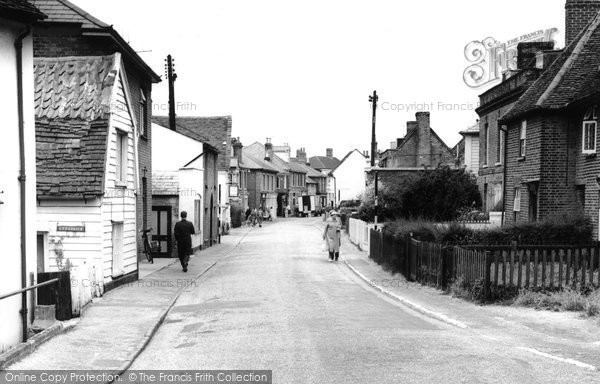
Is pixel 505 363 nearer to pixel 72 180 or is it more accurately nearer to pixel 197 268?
pixel 72 180

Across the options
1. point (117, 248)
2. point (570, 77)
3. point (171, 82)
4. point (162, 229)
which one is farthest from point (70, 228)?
point (171, 82)

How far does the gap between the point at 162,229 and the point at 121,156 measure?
36.3ft

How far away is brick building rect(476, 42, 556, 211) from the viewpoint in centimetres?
2875

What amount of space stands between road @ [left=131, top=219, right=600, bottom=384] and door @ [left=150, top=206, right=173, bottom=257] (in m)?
11.8

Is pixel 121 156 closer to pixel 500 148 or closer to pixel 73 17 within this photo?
pixel 73 17

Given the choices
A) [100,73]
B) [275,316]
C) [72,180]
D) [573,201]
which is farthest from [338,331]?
[573,201]

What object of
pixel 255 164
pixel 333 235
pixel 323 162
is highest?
pixel 323 162

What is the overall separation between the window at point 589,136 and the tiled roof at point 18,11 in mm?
16958

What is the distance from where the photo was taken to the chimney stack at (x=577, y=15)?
85.5 feet

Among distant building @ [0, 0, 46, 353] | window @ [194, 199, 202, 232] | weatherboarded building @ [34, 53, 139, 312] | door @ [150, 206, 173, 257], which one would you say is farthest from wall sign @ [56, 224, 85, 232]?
window @ [194, 199, 202, 232]

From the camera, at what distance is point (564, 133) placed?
76.4ft

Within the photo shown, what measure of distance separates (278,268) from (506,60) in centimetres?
1598

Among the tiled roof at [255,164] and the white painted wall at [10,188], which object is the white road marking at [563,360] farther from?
the tiled roof at [255,164]

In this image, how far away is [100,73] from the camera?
17859 millimetres
